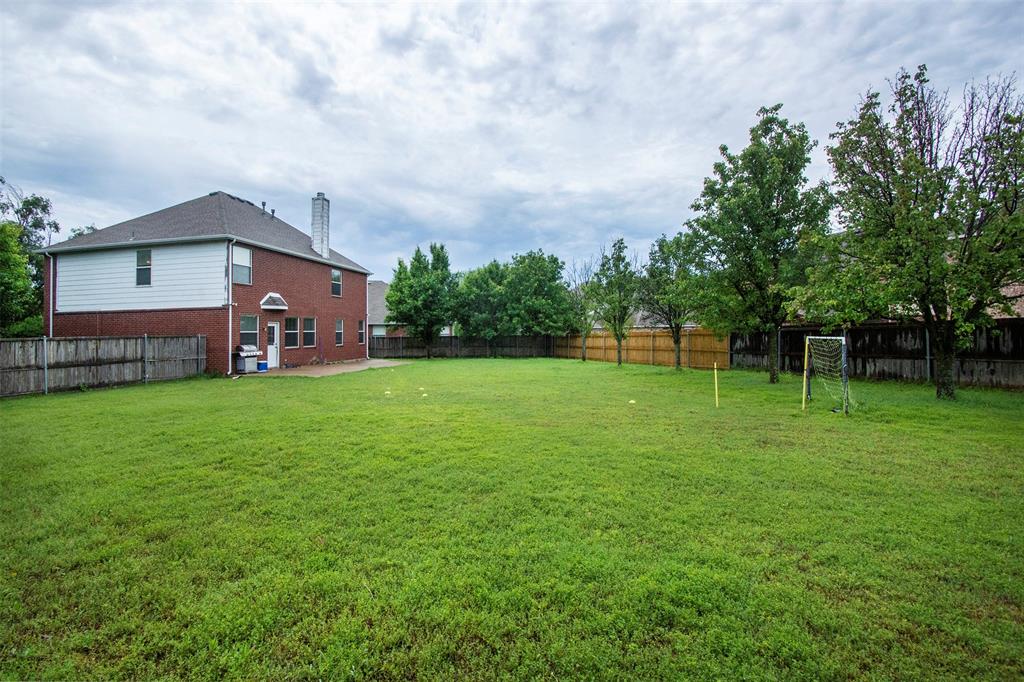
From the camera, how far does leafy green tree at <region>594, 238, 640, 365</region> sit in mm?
23219

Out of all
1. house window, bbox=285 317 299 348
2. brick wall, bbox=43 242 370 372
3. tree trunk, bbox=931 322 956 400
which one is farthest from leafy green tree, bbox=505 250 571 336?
tree trunk, bbox=931 322 956 400

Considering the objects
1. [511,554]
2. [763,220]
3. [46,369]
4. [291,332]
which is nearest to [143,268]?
[291,332]

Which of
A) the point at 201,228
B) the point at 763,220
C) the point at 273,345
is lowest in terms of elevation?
→ the point at 273,345

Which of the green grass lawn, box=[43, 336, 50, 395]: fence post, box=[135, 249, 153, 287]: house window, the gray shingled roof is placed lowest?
the green grass lawn

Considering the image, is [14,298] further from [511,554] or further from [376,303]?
[511,554]

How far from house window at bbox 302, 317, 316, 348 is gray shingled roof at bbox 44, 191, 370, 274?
3016 mm

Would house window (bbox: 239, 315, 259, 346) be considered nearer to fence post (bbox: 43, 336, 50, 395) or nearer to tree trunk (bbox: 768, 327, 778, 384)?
fence post (bbox: 43, 336, 50, 395)

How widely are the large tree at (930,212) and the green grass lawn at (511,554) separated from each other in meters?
4.51

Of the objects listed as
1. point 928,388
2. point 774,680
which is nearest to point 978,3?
point 928,388

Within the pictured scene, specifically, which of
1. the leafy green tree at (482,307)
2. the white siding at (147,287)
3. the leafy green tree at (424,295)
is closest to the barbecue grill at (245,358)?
the white siding at (147,287)

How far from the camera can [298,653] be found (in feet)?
7.44

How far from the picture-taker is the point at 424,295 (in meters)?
29.6

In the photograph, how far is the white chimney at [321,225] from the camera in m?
22.3

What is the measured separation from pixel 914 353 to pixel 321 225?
24418mm
